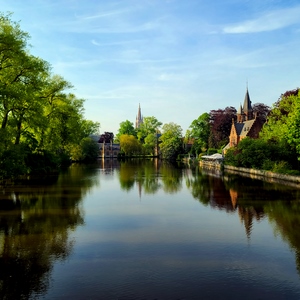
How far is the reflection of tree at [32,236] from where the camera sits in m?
9.34

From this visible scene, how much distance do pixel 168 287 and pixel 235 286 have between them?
1.73 meters

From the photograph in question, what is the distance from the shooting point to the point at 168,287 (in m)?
9.16

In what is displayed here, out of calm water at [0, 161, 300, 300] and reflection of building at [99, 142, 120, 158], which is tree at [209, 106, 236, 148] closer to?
calm water at [0, 161, 300, 300]

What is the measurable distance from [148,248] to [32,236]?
4.54 meters

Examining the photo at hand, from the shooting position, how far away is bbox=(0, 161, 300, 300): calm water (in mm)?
9117

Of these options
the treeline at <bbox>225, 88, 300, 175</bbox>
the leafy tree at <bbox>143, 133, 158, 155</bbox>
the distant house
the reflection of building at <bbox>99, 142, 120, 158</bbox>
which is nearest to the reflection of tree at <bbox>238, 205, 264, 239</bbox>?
the treeline at <bbox>225, 88, 300, 175</bbox>

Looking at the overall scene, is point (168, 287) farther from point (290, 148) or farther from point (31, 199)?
point (290, 148)

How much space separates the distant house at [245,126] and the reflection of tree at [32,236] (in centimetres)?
4977

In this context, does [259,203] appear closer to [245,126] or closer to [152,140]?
[245,126]

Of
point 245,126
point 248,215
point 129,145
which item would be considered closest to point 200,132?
point 245,126

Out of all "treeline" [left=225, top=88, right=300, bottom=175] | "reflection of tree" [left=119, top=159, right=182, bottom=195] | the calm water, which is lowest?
the calm water

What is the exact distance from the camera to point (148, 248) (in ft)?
40.9

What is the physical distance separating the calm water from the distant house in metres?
46.7

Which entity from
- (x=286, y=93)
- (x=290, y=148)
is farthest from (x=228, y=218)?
(x=286, y=93)
